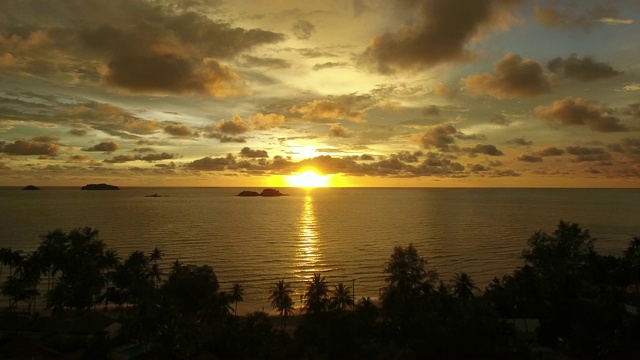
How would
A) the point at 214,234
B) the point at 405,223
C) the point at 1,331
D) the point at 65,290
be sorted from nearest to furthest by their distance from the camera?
the point at 1,331 < the point at 65,290 < the point at 214,234 < the point at 405,223

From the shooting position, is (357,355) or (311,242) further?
(311,242)

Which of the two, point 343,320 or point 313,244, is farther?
point 313,244

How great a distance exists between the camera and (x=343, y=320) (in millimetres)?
49812

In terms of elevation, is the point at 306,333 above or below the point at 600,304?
below

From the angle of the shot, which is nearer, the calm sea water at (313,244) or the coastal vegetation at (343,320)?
the coastal vegetation at (343,320)

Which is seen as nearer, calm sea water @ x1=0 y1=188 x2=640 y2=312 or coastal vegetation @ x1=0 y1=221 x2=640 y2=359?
coastal vegetation @ x1=0 y1=221 x2=640 y2=359

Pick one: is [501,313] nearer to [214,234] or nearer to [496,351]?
[496,351]

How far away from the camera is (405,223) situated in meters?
199

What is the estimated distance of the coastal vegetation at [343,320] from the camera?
1839 inches

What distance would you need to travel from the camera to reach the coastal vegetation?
46719 millimetres

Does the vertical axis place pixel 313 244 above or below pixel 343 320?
below

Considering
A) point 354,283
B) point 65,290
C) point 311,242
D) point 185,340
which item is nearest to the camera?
point 185,340

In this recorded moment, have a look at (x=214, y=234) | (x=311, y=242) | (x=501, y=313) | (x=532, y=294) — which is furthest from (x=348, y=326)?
(x=214, y=234)

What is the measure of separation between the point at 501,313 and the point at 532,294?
5226 mm
